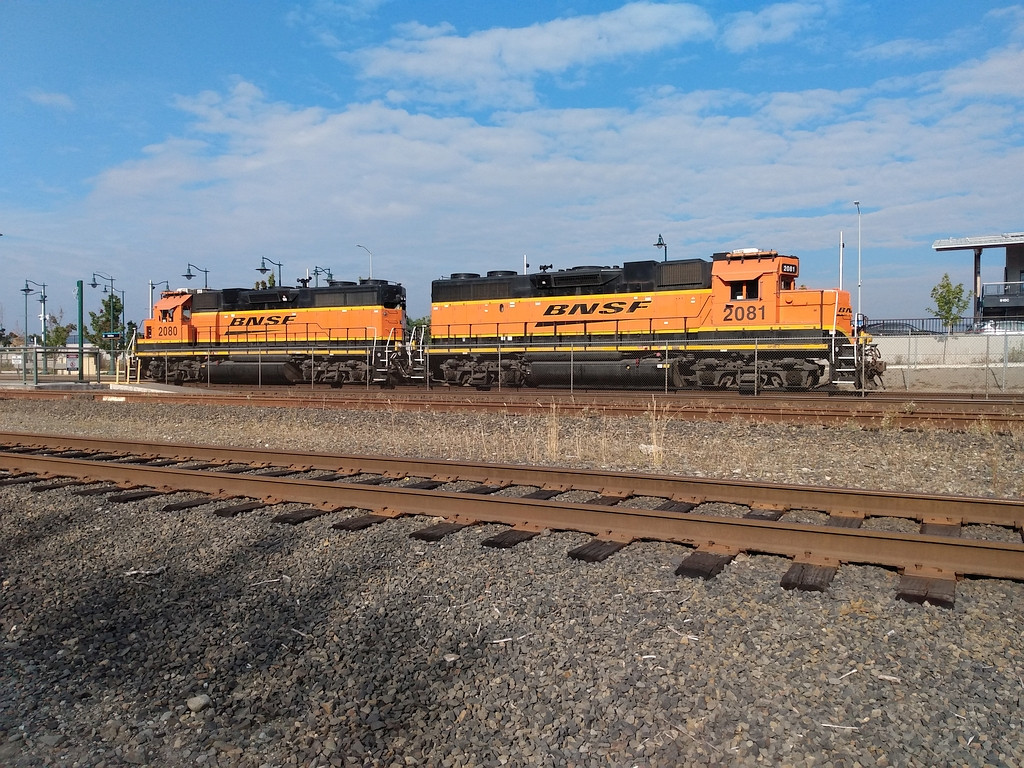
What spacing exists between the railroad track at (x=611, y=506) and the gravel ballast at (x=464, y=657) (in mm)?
154

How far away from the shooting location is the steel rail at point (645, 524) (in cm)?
462

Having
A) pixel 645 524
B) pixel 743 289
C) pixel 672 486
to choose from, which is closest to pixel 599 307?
pixel 743 289

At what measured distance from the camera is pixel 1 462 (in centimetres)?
931

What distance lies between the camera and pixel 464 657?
Answer: 3.61 meters

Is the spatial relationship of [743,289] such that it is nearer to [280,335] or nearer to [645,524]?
[645,524]

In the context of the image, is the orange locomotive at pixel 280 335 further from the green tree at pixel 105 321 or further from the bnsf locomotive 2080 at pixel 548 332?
the green tree at pixel 105 321

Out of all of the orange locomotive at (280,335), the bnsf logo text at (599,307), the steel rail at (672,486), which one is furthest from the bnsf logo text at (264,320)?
the steel rail at (672,486)

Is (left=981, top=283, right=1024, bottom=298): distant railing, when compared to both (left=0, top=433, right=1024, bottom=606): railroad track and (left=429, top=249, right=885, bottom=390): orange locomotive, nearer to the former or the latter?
(left=429, top=249, right=885, bottom=390): orange locomotive

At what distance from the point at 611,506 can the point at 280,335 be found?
21.6 meters

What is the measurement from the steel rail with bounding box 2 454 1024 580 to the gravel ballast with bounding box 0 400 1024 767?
15cm

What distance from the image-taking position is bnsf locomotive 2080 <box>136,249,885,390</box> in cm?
1847

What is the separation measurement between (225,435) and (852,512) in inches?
394

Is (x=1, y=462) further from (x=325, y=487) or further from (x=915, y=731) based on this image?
(x=915, y=731)

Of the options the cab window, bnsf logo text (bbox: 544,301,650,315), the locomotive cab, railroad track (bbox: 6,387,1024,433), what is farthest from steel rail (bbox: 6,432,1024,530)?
the locomotive cab
